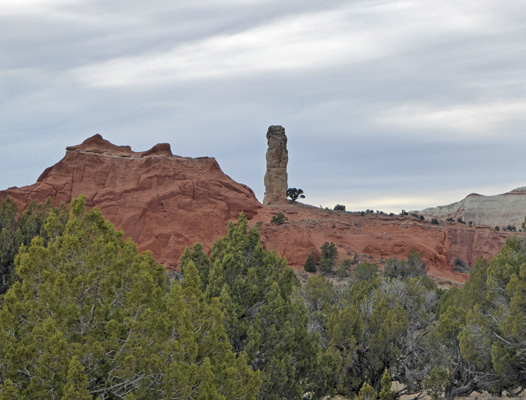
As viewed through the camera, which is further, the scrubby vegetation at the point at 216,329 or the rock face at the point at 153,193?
the rock face at the point at 153,193

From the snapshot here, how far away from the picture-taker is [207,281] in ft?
58.5

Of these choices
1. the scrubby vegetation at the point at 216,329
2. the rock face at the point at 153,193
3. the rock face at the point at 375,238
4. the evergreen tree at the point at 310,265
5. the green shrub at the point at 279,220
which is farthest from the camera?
the green shrub at the point at 279,220

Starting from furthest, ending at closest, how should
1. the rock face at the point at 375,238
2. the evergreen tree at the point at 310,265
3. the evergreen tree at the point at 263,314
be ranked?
the rock face at the point at 375,238 → the evergreen tree at the point at 310,265 → the evergreen tree at the point at 263,314

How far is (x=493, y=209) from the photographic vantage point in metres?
123

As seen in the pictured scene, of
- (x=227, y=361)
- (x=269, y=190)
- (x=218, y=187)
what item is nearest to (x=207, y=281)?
(x=227, y=361)

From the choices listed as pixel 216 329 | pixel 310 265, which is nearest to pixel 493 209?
pixel 310 265

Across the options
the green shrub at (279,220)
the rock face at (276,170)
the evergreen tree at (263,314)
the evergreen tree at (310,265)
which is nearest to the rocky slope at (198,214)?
the green shrub at (279,220)

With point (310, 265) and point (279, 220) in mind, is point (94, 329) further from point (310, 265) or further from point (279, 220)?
point (279, 220)

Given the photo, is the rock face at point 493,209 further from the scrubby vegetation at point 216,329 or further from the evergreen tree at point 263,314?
the evergreen tree at point 263,314

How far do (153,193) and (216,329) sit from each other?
2357 inches

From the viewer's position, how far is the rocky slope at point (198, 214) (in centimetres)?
6712

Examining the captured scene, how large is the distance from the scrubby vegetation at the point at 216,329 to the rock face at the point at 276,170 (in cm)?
5113

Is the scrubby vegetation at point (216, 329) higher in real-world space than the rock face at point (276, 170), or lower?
lower

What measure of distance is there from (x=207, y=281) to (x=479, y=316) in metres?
9.64
